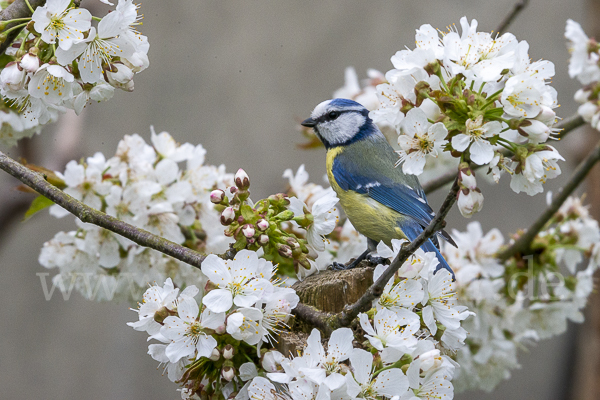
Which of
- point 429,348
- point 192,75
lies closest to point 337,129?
point 429,348

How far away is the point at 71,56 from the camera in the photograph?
0.94m

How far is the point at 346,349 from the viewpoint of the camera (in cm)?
84

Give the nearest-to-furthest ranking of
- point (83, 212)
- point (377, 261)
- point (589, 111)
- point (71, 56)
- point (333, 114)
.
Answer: point (71, 56), point (83, 212), point (377, 261), point (589, 111), point (333, 114)

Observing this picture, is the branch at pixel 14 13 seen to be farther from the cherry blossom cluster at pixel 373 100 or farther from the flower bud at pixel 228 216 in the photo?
the cherry blossom cluster at pixel 373 100

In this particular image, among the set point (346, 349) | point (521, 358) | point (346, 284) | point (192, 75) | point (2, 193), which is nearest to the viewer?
point (346, 349)

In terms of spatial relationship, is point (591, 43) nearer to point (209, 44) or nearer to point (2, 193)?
point (2, 193)

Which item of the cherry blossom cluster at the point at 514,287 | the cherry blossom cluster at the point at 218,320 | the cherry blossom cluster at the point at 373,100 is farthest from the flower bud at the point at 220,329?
the cherry blossom cluster at the point at 373,100

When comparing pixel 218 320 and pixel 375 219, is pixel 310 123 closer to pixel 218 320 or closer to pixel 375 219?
pixel 375 219

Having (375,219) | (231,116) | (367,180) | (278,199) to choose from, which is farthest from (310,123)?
(231,116)

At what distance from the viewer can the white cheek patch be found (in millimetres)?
1832

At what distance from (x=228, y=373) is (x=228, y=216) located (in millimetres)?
245

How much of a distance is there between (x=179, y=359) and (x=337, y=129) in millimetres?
1080

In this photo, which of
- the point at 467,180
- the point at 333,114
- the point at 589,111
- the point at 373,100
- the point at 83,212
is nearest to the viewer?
the point at 467,180

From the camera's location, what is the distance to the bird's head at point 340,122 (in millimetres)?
1796
